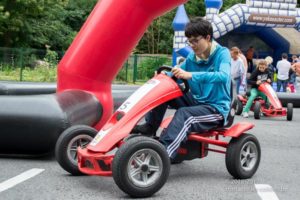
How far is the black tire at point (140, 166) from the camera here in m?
4.13

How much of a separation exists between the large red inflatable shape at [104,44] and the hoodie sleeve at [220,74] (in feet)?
7.26

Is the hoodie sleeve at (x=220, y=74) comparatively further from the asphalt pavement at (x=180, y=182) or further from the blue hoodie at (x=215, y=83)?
the asphalt pavement at (x=180, y=182)

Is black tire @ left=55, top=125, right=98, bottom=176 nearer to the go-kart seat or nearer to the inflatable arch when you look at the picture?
the go-kart seat

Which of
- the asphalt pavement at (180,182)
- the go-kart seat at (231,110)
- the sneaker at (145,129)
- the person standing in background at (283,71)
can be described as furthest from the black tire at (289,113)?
the person standing in background at (283,71)

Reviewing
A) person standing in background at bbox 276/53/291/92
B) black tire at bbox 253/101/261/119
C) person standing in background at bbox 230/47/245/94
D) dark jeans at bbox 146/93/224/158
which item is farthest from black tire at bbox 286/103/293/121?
person standing in background at bbox 276/53/291/92

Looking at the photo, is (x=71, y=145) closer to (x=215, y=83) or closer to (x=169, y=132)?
(x=169, y=132)

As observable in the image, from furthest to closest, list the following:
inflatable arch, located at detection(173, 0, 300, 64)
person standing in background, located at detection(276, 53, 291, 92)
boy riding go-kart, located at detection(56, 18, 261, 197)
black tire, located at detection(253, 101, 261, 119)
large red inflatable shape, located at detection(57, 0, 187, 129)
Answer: inflatable arch, located at detection(173, 0, 300, 64) → person standing in background, located at detection(276, 53, 291, 92) → black tire, located at detection(253, 101, 261, 119) → large red inflatable shape, located at detection(57, 0, 187, 129) → boy riding go-kart, located at detection(56, 18, 261, 197)

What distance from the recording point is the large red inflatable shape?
23.1 ft

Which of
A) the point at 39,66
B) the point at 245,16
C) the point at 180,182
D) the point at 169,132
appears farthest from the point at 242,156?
the point at 39,66

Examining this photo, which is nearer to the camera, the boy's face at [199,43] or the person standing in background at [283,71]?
the boy's face at [199,43]

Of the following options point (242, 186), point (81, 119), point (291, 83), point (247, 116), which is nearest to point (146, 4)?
point (81, 119)

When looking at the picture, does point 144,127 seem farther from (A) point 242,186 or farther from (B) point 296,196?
(B) point 296,196

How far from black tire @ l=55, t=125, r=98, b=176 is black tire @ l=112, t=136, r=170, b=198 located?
33.5 inches

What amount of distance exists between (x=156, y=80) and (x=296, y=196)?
1.38 metres
